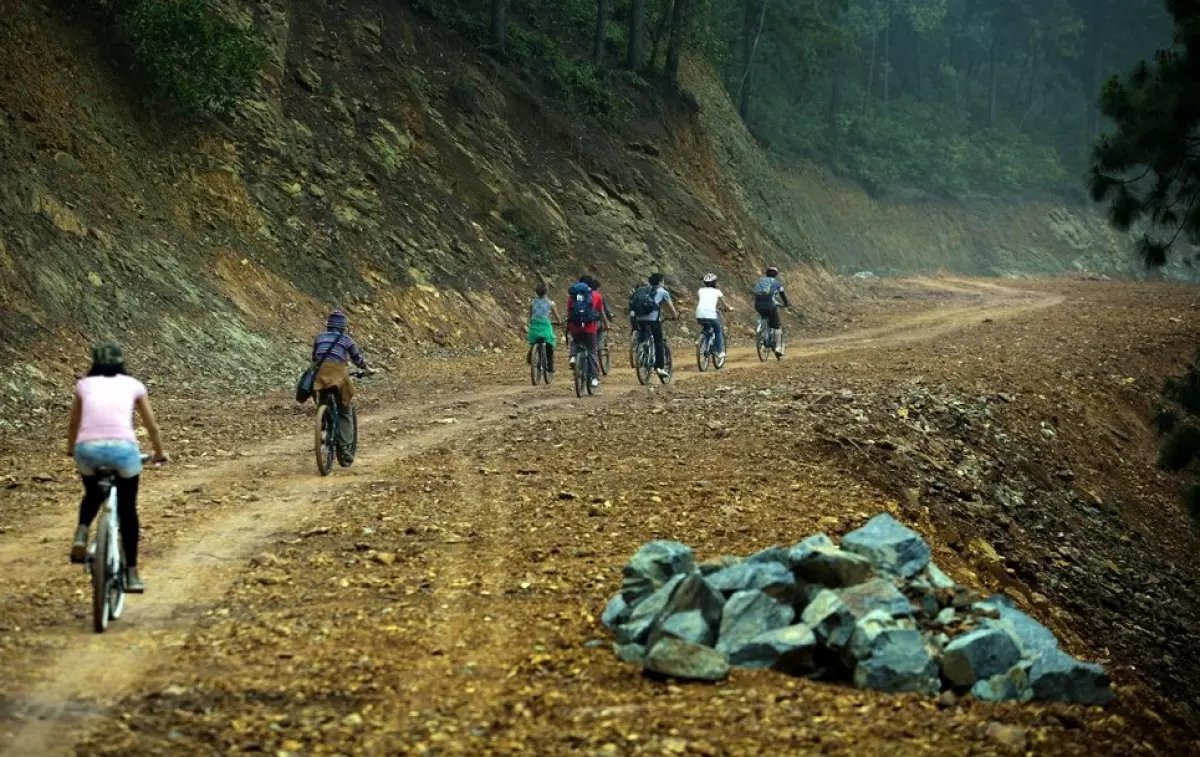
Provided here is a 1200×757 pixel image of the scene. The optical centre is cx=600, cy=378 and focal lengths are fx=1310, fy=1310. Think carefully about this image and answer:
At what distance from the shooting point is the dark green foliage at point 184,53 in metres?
26.2

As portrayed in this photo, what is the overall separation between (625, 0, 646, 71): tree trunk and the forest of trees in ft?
0.22

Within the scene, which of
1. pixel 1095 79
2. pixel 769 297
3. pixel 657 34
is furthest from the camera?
pixel 1095 79

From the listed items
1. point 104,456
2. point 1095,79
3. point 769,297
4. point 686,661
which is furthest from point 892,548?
point 1095,79

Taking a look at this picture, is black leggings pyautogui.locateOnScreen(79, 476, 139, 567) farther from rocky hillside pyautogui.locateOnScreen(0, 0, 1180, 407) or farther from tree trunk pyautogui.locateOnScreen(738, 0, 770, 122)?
tree trunk pyautogui.locateOnScreen(738, 0, 770, 122)

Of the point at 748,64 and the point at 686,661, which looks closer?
the point at 686,661

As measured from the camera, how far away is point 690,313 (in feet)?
121

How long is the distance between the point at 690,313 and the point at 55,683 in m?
30.4

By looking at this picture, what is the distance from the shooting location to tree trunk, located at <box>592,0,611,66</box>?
41781 mm

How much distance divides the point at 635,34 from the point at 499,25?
22.2 ft

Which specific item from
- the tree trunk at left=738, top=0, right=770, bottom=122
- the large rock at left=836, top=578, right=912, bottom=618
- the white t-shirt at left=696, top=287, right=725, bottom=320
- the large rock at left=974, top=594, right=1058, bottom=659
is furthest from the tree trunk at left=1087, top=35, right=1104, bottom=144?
the large rock at left=836, top=578, right=912, bottom=618

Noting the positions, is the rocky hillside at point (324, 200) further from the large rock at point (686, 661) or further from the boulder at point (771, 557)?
the large rock at point (686, 661)

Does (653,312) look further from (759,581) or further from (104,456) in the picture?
(104,456)

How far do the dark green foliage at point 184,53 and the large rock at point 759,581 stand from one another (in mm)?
21632

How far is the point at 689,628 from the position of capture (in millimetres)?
7816
